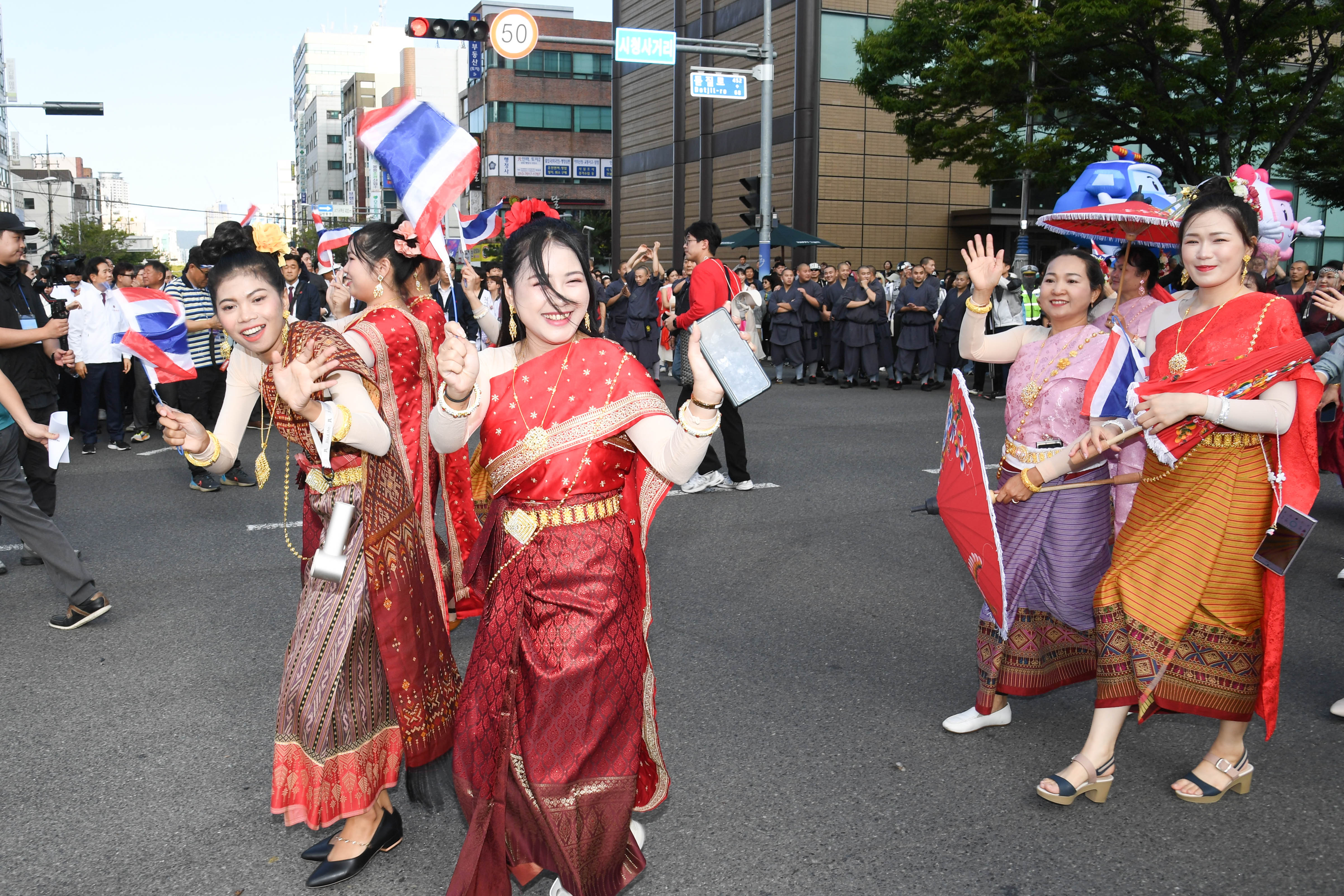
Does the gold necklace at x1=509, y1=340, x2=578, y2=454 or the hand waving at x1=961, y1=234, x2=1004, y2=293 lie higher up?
the hand waving at x1=961, y1=234, x2=1004, y2=293

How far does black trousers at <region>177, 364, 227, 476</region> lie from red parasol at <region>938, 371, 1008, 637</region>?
695cm

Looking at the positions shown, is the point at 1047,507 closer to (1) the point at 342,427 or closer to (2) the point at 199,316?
(1) the point at 342,427

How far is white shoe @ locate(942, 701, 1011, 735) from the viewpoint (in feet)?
12.5

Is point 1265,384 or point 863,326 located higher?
point 863,326

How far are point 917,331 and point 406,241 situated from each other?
13.2 m

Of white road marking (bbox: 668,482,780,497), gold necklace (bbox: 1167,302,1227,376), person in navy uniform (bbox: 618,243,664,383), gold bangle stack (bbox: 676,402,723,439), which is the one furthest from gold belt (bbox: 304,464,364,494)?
person in navy uniform (bbox: 618,243,664,383)

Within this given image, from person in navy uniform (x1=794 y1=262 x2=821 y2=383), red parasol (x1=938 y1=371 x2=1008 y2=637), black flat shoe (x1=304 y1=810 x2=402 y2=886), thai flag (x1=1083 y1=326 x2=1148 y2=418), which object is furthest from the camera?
person in navy uniform (x1=794 y1=262 x2=821 y2=383)

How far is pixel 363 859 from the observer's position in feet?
9.62

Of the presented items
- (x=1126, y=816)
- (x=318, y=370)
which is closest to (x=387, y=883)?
(x=318, y=370)

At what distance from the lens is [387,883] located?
288 centimetres

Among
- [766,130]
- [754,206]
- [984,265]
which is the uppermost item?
[766,130]

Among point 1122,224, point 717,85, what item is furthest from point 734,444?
point 717,85

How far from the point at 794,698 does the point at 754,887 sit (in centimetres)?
133

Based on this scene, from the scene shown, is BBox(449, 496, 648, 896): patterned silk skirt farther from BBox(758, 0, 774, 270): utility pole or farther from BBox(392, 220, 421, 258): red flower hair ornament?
BBox(758, 0, 774, 270): utility pole
